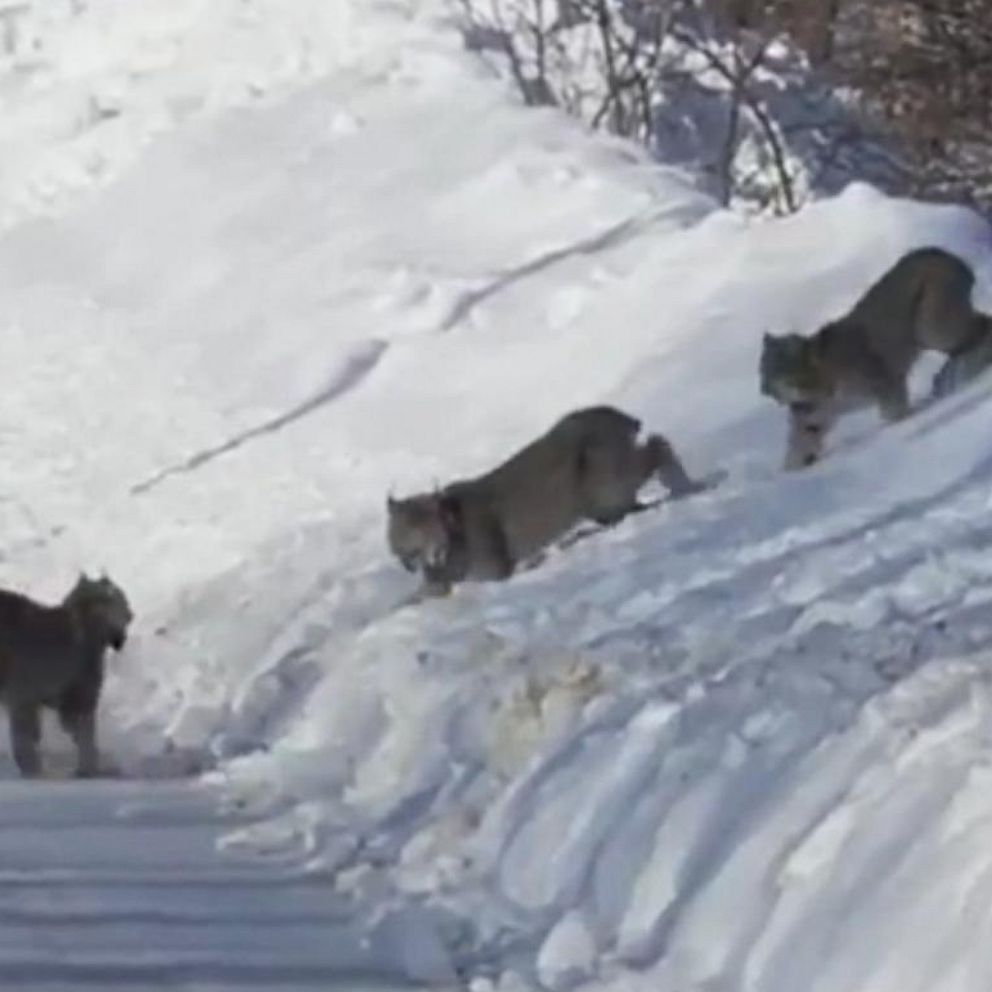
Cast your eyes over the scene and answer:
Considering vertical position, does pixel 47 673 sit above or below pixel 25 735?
above

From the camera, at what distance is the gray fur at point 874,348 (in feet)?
50.1

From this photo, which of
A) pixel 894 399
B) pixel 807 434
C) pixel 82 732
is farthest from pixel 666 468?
pixel 82 732

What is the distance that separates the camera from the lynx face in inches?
576

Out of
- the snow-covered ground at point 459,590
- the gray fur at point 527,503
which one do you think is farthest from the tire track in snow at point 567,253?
the gray fur at point 527,503

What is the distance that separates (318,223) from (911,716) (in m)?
15.9

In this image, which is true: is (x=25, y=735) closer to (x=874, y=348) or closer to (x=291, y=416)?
(x=874, y=348)

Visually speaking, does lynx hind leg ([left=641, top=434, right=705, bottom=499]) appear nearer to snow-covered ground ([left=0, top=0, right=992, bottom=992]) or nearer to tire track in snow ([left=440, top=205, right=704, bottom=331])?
snow-covered ground ([left=0, top=0, right=992, bottom=992])

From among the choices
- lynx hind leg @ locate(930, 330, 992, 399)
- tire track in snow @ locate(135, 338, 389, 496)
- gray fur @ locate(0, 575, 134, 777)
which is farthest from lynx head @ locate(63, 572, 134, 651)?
tire track in snow @ locate(135, 338, 389, 496)

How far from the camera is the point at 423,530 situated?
14750mm

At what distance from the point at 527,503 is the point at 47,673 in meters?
2.40

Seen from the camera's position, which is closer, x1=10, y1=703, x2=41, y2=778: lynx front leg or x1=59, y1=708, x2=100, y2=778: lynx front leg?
x1=59, y1=708, x2=100, y2=778: lynx front leg

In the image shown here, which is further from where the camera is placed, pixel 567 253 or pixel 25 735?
pixel 567 253

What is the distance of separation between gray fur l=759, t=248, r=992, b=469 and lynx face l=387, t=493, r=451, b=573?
64.1 inches

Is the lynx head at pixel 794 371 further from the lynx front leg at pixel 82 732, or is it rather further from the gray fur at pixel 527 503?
the lynx front leg at pixel 82 732
